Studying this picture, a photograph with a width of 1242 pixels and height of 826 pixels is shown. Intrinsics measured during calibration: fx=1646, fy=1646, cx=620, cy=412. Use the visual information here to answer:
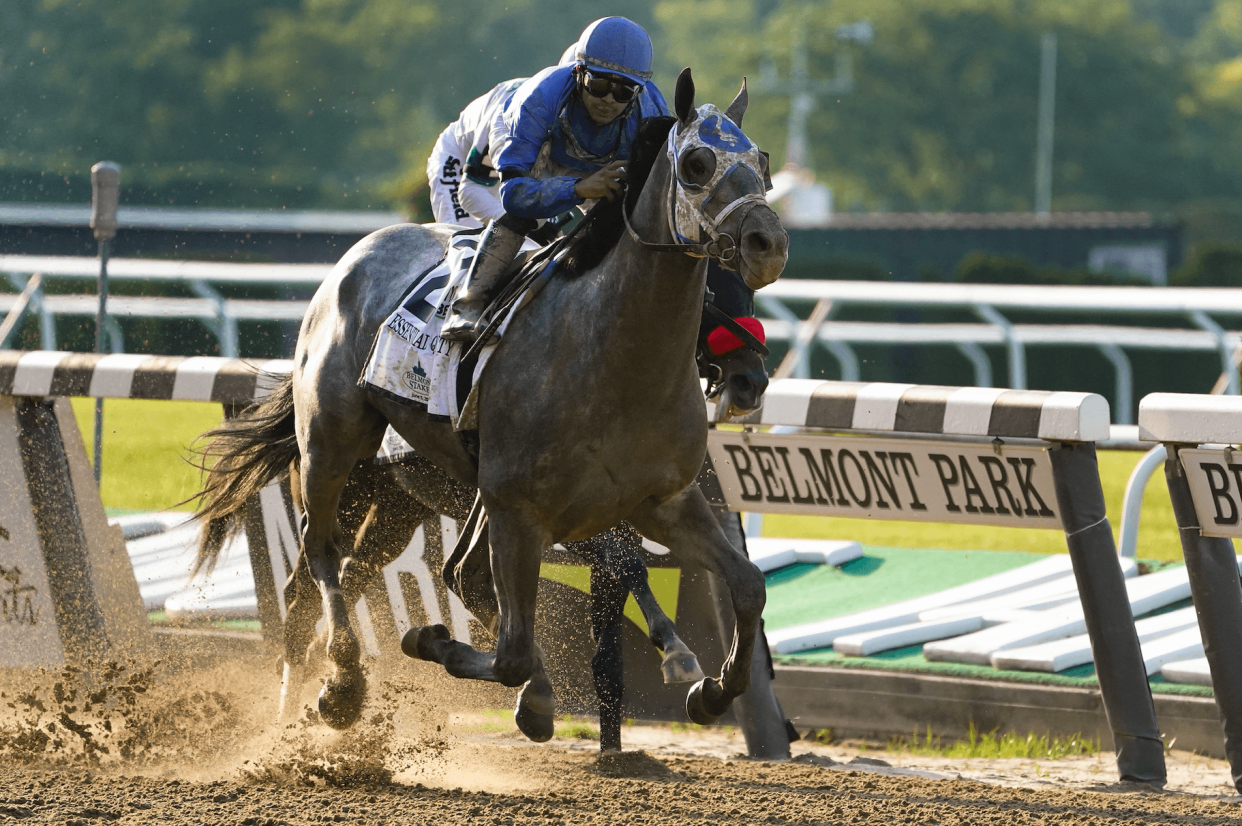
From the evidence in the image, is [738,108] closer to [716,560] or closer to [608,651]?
[716,560]

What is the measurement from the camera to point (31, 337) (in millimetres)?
12617

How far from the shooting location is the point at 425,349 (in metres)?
4.43

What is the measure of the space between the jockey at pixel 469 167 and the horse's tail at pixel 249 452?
81cm

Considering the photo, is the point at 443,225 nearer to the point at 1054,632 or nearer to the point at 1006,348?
the point at 1054,632

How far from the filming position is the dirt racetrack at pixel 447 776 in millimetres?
3939

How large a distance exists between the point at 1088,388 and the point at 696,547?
40.1ft

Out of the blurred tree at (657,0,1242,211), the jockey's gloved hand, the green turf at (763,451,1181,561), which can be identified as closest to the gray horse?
the jockey's gloved hand

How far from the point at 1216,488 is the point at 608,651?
182 centimetres

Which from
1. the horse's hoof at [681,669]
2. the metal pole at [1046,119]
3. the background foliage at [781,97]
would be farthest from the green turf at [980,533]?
the metal pole at [1046,119]

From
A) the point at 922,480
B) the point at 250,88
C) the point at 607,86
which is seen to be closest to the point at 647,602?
the point at 922,480

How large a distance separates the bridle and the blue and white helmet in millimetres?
501

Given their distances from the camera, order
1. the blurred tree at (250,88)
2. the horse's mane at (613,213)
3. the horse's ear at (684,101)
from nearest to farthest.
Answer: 1. the horse's ear at (684,101)
2. the horse's mane at (613,213)
3. the blurred tree at (250,88)

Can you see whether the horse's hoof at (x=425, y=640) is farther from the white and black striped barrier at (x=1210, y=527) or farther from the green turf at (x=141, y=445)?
the green turf at (x=141, y=445)

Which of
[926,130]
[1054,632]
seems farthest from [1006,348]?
[926,130]
